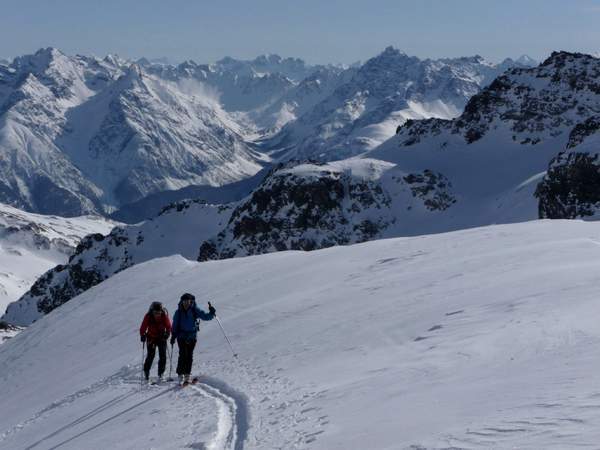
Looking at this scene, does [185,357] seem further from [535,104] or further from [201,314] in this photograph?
[535,104]

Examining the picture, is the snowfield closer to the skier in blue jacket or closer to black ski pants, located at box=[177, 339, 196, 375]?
black ski pants, located at box=[177, 339, 196, 375]

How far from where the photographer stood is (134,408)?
679 inches

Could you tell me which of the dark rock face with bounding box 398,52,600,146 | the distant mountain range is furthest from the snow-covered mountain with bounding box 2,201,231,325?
the dark rock face with bounding box 398,52,600,146

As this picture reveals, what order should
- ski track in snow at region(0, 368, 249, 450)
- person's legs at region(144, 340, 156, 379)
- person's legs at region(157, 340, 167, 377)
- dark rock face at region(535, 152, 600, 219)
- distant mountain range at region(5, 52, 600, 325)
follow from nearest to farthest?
ski track in snow at region(0, 368, 249, 450) → person's legs at region(157, 340, 167, 377) → person's legs at region(144, 340, 156, 379) → dark rock face at region(535, 152, 600, 219) → distant mountain range at region(5, 52, 600, 325)

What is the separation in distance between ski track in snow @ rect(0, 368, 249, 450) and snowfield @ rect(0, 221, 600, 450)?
0.06 meters

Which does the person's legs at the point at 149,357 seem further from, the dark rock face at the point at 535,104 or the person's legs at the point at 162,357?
the dark rock face at the point at 535,104

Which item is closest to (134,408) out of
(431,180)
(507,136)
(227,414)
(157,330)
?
(157,330)

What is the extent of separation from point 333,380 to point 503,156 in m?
111

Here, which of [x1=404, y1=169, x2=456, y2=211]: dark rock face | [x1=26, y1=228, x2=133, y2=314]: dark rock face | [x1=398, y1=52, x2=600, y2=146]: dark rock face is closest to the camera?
[x1=404, y1=169, x2=456, y2=211]: dark rock face

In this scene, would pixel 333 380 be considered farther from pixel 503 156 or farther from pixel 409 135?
pixel 409 135

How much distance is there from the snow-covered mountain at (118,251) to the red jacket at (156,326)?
120m

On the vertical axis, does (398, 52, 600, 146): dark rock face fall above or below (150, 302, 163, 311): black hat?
above

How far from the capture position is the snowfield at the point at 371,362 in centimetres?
1062

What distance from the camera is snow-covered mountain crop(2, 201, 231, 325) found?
144 m
